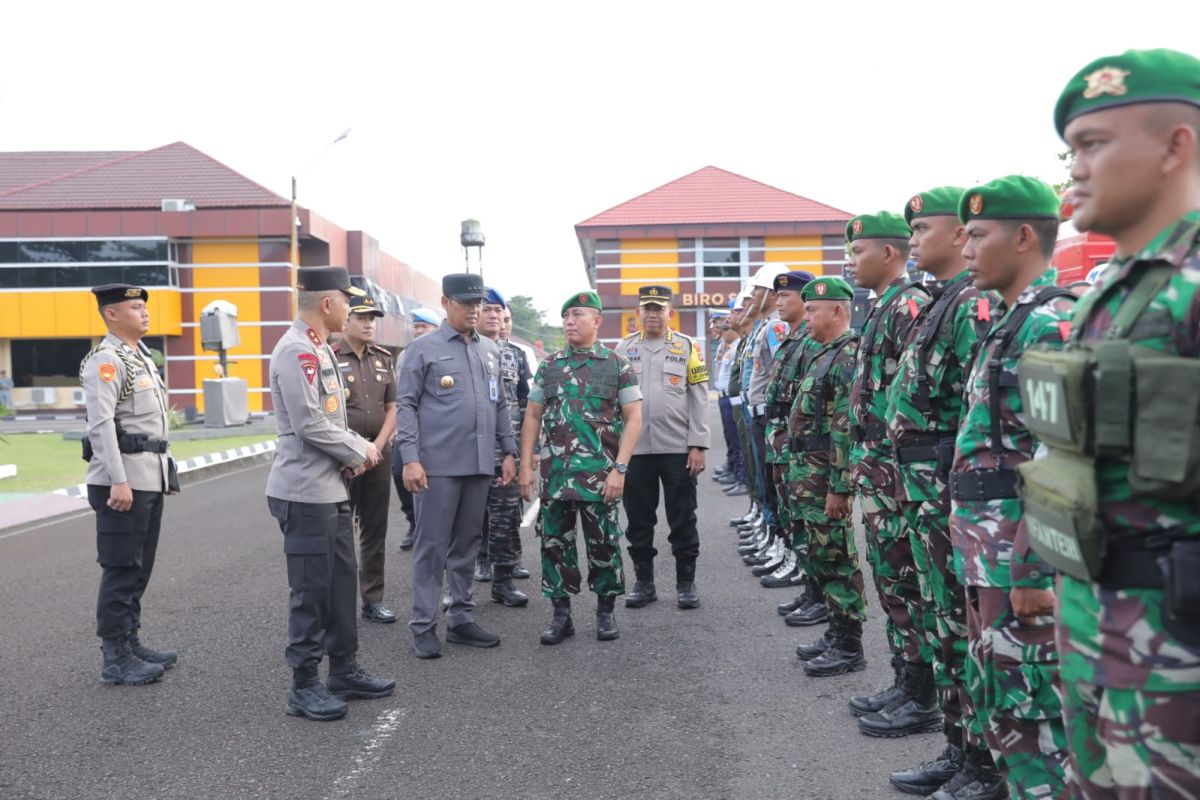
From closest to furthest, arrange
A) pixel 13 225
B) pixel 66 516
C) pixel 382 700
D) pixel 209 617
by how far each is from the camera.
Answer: pixel 382 700, pixel 209 617, pixel 66 516, pixel 13 225

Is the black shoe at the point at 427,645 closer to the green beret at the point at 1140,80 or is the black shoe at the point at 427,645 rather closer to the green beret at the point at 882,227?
the green beret at the point at 882,227

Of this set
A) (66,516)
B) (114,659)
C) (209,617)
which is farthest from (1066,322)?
(66,516)

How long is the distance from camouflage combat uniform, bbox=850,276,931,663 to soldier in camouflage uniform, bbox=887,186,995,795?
0.35 m

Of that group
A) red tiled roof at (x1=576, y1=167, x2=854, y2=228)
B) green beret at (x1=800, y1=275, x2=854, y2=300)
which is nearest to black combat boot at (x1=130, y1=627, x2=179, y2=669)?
green beret at (x1=800, y1=275, x2=854, y2=300)

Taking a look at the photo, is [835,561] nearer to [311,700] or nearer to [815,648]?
[815,648]

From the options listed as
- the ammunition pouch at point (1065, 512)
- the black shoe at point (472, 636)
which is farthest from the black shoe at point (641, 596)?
the ammunition pouch at point (1065, 512)

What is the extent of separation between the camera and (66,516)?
39.7ft

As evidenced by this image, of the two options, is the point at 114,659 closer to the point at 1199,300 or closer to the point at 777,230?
the point at 1199,300

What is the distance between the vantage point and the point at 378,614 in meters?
6.78

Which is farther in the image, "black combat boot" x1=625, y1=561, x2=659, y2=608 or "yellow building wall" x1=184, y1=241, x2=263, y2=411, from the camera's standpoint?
"yellow building wall" x1=184, y1=241, x2=263, y2=411

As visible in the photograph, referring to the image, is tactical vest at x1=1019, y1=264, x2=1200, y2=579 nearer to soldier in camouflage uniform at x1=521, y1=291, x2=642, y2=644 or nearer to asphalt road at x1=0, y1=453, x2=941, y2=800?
asphalt road at x1=0, y1=453, x2=941, y2=800

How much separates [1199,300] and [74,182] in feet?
144

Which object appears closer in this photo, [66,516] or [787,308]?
[787,308]

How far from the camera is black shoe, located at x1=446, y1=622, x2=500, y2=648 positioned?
613 cm
